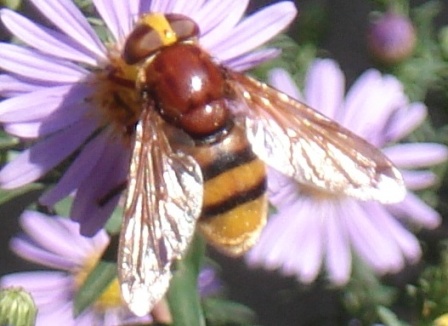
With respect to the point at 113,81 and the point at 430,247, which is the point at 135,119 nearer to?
the point at 113,81

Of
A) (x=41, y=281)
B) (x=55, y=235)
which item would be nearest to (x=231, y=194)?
(x=55, y=235)

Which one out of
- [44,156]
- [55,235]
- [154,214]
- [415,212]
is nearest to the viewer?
[154,214]

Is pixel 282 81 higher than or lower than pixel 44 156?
lower

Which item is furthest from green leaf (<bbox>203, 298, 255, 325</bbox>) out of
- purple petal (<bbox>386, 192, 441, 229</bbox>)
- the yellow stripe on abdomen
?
the yellow stripe on abdomen

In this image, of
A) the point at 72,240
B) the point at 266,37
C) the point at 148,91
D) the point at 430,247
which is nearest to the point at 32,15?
the point at 72,240

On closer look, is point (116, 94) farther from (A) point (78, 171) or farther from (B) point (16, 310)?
(B) point (16, 310)

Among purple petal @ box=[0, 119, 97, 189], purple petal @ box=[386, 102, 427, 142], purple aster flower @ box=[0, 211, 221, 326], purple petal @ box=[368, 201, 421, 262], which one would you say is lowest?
purple petal @ box=[368, 201, 421, 262]

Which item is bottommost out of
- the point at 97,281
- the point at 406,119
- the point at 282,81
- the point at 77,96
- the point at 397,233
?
the point at 397,233

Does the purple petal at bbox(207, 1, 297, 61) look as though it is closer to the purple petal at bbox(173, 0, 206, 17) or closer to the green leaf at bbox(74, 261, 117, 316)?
the purple petal at bbox(173, 0, 206, 17)
